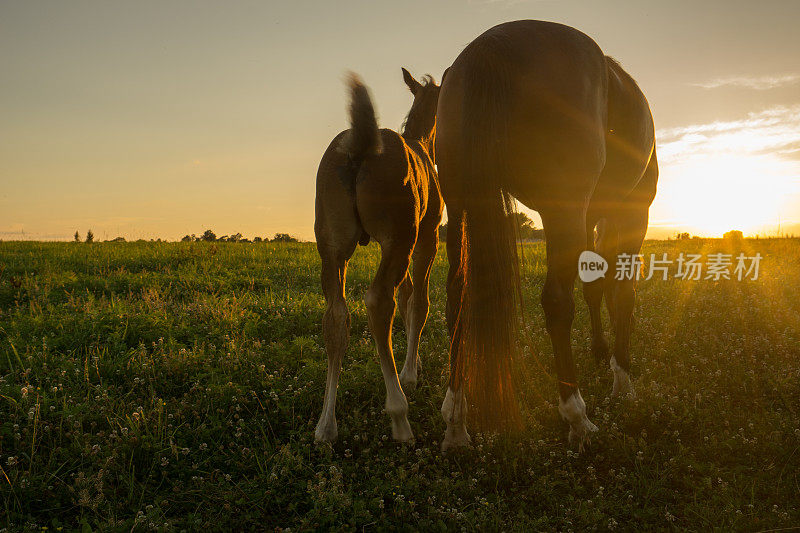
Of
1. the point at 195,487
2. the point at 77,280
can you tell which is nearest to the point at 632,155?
the point at 195,487

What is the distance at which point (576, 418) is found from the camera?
3537mm

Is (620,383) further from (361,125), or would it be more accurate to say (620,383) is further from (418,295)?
(361,125)

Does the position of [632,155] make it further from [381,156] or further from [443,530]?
[443,530]

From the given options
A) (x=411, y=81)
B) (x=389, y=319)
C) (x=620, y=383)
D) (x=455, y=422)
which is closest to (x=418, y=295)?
(x=389, y=319)

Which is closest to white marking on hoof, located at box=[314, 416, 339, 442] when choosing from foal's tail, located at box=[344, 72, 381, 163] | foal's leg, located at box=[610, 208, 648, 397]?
foal's tail, located at box=[344, 72, 381, 163]

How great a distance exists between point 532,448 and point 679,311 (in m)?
4.74

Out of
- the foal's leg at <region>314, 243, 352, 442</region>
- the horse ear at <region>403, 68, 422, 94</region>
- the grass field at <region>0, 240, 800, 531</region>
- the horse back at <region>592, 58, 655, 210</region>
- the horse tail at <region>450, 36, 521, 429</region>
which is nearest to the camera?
the grass field at <region>0, 240, 800, 531</region>

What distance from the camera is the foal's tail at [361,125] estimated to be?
11.3 ft

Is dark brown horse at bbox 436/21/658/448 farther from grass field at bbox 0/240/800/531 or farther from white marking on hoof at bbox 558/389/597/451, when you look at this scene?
grass field at bbox 0/240/800/531

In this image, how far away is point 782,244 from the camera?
46.8 feet

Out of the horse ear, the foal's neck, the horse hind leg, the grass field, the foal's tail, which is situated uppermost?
the horse ear

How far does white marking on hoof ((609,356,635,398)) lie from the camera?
4.55 meters

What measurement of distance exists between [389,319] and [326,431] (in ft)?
3.21

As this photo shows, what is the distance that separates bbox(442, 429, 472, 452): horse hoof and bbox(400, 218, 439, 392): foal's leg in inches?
43.0
